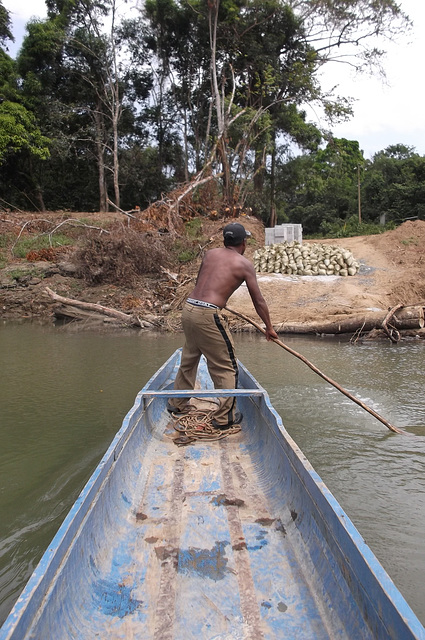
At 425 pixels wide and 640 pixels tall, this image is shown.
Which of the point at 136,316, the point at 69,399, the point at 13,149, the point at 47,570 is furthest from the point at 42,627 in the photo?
the point at 13,149

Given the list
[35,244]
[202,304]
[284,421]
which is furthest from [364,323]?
[35,244]

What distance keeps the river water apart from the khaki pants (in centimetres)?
93

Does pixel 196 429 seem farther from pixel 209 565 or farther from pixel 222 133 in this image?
pixel 222 133

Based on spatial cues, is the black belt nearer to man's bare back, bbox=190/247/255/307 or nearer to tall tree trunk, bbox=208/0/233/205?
man's bare back, bbox=190/247/255/307

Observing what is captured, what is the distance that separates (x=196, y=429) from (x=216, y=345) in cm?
74

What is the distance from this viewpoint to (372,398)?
560cm

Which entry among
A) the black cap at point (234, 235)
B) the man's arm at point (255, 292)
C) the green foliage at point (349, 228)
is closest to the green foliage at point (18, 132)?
the green foliage at point (349, 228)

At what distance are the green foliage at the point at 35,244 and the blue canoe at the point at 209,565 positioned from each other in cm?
1441

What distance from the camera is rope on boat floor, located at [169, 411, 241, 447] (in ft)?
11.7

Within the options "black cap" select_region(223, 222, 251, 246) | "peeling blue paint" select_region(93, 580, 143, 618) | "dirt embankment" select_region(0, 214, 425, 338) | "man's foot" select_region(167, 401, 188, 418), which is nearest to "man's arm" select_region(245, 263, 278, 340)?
"black cap" select_region(223, 222, 251, 246)

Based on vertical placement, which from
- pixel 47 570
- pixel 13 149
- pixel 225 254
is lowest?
pixel 47 570

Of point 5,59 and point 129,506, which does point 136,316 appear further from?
point 5,59

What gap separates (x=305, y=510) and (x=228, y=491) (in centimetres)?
65

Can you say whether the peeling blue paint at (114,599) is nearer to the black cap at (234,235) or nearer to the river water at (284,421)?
the river water at (284,421)
